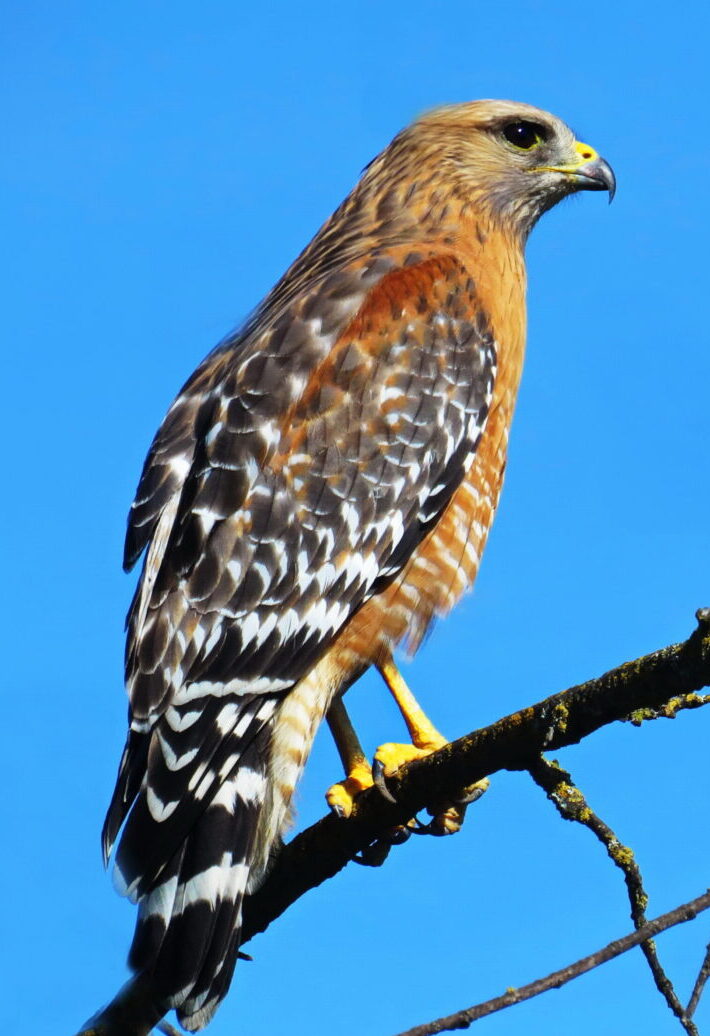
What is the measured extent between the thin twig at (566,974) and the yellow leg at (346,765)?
1336 mm

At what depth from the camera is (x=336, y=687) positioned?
460 centimetres

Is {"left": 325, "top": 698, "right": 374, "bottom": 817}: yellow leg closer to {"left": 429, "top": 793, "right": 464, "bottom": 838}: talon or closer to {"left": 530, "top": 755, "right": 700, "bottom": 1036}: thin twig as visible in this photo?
{"left": 429, "top": 793, "right": 464, "bottom": 838}: talon

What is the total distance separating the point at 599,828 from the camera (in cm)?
341

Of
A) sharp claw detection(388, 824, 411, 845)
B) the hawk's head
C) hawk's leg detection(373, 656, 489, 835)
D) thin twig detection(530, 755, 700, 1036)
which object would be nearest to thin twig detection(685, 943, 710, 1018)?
thin twig detection(530, 755, 700, 1036)

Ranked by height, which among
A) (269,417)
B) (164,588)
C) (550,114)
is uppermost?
(550,114)

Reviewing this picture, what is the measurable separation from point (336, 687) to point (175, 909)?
964 mm

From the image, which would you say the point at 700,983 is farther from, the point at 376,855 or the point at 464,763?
the point at 376,855

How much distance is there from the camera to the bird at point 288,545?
4.04 m

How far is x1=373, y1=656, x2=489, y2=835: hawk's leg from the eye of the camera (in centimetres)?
420

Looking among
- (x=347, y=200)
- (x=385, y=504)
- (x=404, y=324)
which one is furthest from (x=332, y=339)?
(x=347, y=200)

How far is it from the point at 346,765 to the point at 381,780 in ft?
2.63

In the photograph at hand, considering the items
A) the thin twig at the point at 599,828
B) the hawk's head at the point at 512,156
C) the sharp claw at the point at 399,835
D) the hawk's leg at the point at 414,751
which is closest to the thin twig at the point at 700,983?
the thin twig at the point at 599,828

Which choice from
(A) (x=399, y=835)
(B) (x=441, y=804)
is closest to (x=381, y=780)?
(B) (x=441, y=804)

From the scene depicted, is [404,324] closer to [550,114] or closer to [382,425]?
[382,425]
